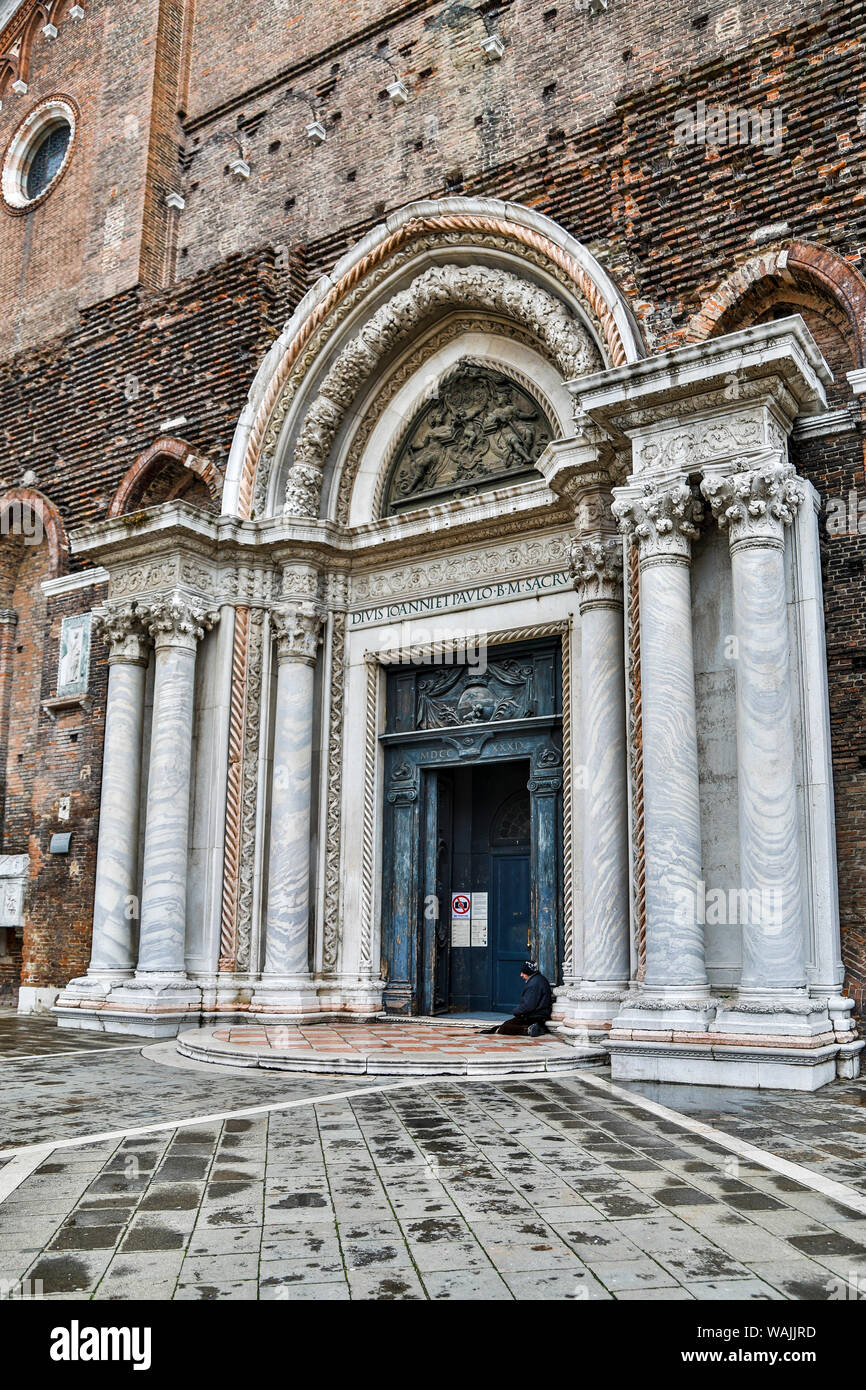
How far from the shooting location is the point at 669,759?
28.9 feet

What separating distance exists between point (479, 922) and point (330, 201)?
8715mm

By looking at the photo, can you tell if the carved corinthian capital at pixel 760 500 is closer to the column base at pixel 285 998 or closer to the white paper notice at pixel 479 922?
the white paper notice at pixel 479 922

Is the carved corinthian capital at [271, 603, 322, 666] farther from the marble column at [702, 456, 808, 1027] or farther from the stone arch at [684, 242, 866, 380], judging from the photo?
the marble column at [702, 456, 808, 1027]

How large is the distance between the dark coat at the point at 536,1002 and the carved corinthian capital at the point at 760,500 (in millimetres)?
4208

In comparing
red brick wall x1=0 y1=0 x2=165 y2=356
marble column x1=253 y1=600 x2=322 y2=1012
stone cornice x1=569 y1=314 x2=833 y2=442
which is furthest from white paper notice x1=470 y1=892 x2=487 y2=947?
red brick wall x1=0 y1=0 x2=165 y2=356

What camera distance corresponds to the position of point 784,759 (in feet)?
27.5

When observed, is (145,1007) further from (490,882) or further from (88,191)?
(88,191)

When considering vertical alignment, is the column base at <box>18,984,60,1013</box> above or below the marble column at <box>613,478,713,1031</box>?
below

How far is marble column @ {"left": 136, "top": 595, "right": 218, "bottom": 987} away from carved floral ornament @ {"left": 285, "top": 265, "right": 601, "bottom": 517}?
1.83 m

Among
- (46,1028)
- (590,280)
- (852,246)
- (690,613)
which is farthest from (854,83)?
(46,1028)

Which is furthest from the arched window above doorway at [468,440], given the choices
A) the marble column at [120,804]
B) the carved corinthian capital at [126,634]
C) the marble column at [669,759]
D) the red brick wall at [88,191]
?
the red brick wall at [88,191]

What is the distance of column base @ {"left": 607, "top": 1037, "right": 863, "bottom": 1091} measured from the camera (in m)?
7.71

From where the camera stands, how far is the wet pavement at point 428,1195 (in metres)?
3.66

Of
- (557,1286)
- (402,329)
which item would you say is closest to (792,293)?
(402,329)
